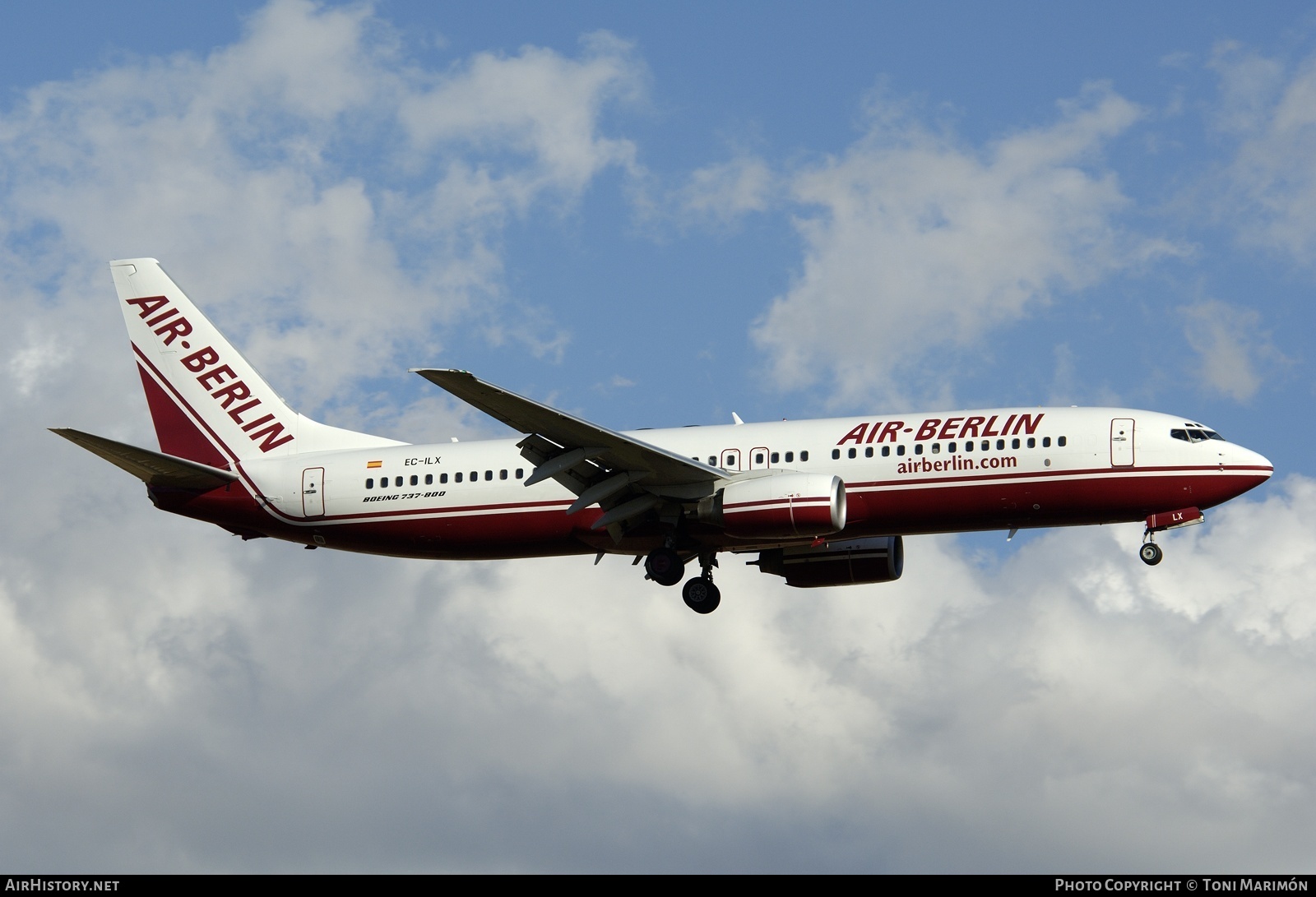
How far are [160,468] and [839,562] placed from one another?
2035 cm

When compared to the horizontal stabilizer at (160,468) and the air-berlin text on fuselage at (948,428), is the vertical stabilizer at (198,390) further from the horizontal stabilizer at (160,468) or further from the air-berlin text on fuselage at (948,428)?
the air-berlin text on fuselage at (948,428)

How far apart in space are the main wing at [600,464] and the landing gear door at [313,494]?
25.5ft

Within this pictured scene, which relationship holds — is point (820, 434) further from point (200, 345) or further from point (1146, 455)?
point (200, 345)

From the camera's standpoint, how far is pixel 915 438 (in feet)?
153

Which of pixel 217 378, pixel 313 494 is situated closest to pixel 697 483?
pixel 313 494

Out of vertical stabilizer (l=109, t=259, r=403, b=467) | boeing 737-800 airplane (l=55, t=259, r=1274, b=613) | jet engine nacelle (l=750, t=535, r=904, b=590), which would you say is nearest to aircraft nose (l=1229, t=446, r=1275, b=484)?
boeing 737-800 airplane (l=55, t=259, r=1274, b=613)

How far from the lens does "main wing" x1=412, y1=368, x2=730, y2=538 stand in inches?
1731

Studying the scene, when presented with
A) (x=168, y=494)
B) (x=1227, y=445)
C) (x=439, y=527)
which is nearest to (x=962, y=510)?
(x=1227, y=445)

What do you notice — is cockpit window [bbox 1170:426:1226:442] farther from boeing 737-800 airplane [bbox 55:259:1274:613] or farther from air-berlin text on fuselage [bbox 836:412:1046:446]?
air-berlin text on fuselage [bbox 836:412:1046:446]

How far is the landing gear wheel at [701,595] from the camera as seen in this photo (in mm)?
49688
